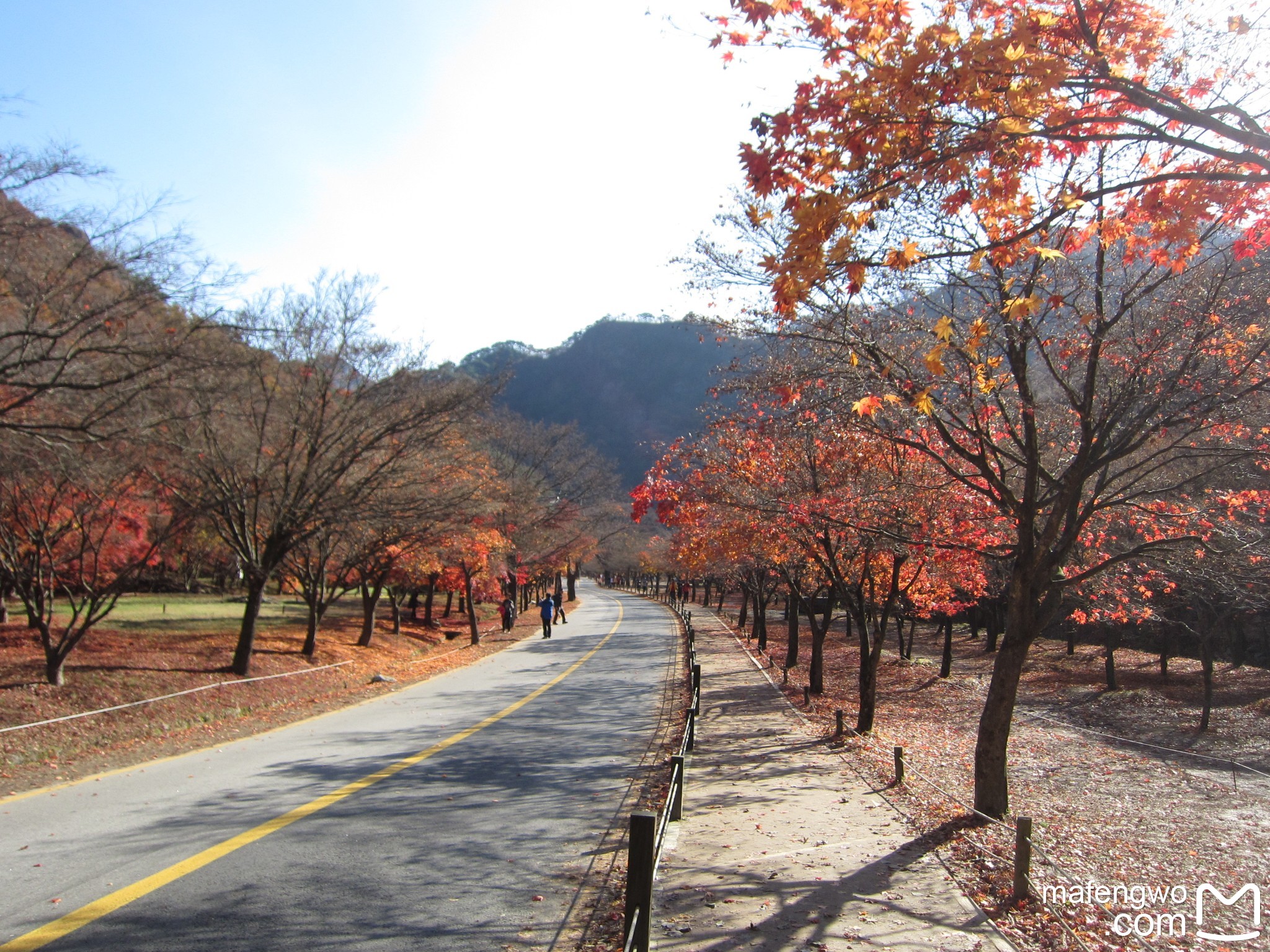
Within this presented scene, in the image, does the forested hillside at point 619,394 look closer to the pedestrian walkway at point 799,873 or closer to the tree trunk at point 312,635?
the tree trunk at point 312,635

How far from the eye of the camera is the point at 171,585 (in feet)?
167

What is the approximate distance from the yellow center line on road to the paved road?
31 millimetres

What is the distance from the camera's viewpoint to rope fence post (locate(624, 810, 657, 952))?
13.0 feet

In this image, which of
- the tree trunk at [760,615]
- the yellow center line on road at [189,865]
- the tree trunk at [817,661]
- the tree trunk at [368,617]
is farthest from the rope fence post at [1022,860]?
the tree trunk at [368,617]

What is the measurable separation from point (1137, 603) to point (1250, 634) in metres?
27.8

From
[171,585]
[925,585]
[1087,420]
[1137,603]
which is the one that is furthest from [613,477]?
[1087,420]

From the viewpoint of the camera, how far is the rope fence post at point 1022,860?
18.7 feet

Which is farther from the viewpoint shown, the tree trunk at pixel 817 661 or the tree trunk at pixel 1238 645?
the tree trunk at pixel 1238 645

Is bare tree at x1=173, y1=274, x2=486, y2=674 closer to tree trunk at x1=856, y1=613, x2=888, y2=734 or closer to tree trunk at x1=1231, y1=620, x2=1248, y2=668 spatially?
tree trunk at x1=856, y1=613, x2=888, y2=734

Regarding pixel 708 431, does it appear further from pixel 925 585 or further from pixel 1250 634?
pixel 1250 634

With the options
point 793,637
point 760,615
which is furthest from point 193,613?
point 793,637

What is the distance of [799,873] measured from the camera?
6.21m

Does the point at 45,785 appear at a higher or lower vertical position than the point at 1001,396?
lower

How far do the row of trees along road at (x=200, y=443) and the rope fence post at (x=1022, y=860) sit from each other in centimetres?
Result: 1090
